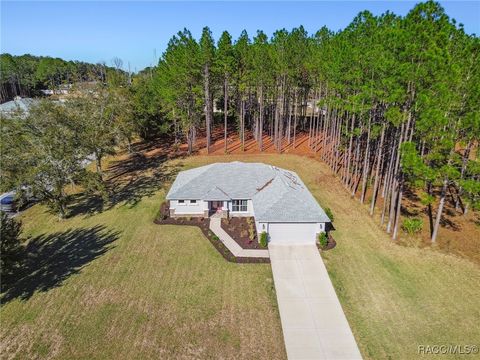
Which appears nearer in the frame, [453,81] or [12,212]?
[453,81]

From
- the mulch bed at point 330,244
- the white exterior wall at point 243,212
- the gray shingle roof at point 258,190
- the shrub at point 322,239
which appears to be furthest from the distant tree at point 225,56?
the shrub at point 322,239

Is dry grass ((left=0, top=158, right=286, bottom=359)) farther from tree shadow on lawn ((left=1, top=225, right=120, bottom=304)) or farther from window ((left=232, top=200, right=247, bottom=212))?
window ((left=232, top=200, right=247, bottom=212))

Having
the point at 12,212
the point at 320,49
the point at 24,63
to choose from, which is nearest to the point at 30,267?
the point at 12,212

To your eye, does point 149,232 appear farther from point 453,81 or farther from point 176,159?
point 453,81

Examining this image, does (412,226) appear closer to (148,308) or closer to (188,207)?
(188,207)

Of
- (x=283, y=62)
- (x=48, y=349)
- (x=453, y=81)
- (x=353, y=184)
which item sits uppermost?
(x=283, y=62)

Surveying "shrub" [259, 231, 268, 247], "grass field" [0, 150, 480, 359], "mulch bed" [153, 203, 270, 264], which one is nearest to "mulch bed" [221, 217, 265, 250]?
"shrub" [259, 231, 268, 247]
